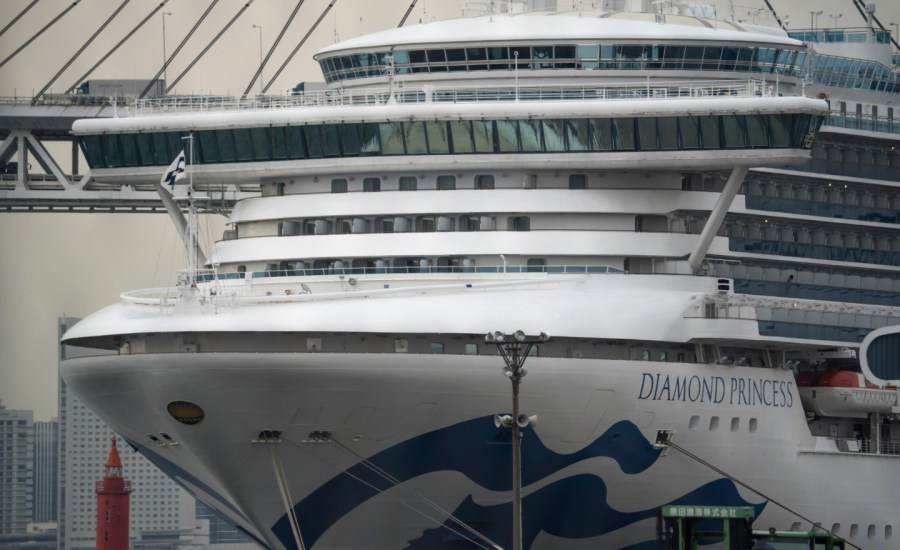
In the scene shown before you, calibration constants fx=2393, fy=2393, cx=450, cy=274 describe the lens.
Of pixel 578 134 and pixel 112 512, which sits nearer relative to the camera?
pixel 578 134

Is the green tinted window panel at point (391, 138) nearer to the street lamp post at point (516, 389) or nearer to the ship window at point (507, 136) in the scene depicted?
the ship window at point (507, 136)

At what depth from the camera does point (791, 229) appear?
5694 cm

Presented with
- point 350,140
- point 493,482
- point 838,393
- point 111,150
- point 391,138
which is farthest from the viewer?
point 838,393

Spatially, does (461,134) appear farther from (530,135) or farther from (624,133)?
(624,133)

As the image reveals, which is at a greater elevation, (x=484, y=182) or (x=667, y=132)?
(x=667, y=132)

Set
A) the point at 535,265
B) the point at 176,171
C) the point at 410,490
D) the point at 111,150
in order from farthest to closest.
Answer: the point at 111,150 → the point at 176,171 → the point at 535,265 → the point at 410,490

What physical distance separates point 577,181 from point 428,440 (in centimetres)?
740

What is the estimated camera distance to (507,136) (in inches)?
2025

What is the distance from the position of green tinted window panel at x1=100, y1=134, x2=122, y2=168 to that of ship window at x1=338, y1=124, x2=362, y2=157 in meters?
5.53

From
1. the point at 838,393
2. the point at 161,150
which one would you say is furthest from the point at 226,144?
the point at 838,393

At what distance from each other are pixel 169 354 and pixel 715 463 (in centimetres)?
1217

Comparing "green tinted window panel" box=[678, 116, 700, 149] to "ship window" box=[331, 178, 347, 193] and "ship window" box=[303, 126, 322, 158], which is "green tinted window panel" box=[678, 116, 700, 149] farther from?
"ship window" box=[303, 126, 322, 158]

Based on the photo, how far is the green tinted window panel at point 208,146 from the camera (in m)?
52.8

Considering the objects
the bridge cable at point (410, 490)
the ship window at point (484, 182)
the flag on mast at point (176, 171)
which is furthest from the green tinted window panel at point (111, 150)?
the bridge cable at point (410, 490)
